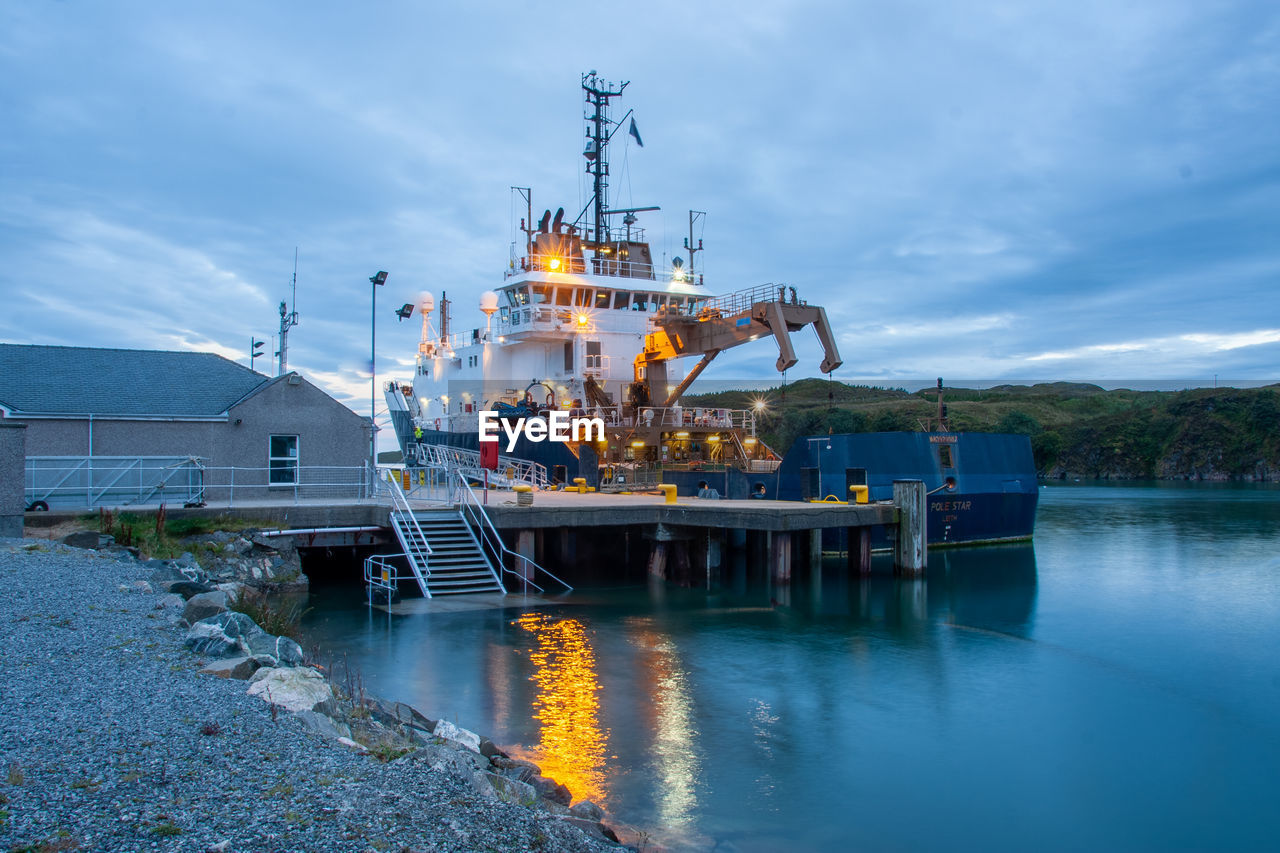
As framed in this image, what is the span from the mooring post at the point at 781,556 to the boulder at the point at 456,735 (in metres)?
12.1

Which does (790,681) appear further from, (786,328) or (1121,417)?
(1121,417)

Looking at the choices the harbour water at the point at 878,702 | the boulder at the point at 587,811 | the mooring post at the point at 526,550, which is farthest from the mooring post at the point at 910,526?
the boulder at the point at 587,811

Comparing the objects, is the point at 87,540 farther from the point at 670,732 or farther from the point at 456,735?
the point at 670,732

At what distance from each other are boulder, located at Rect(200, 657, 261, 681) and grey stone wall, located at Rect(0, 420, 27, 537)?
30.0ft

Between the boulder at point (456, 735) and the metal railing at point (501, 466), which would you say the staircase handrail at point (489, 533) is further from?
the boulder at point (456, 735)

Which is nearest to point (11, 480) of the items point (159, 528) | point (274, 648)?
point (159, 528)

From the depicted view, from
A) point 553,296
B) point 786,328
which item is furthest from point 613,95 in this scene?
point 786,328

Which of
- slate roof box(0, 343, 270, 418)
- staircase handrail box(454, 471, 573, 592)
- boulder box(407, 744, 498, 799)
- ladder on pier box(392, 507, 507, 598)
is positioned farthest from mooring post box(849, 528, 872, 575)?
boulder box(407, 744, 498, 799)

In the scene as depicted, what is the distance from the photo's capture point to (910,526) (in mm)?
20969

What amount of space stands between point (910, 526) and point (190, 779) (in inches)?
718

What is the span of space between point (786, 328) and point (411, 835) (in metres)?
19.8

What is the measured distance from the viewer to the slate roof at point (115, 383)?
18.1 metres

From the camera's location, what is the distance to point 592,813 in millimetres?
7316

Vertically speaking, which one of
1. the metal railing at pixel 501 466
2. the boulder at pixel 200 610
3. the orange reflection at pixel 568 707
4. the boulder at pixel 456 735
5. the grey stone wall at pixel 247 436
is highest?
the grey stone wall at pixel 247 436
